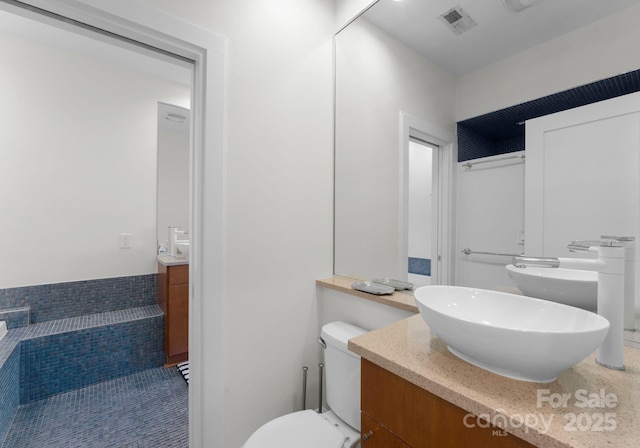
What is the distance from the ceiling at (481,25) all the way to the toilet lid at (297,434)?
1590mm

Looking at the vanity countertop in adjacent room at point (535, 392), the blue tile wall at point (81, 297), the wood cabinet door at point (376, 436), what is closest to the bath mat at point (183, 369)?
the blue tile wall at point (81, 297)

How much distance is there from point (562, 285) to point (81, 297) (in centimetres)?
313

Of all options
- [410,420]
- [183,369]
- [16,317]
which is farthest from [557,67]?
[16,317]

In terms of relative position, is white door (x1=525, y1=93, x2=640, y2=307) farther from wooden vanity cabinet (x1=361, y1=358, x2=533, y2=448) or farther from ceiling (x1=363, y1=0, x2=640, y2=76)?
wooden vanity cabinet (x1=361, y1=358, x2=533, y2=448)

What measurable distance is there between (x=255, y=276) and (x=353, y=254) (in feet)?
1.95

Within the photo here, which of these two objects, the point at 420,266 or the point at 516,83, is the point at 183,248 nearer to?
the point at 420,266

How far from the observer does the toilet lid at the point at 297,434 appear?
1.06 meters

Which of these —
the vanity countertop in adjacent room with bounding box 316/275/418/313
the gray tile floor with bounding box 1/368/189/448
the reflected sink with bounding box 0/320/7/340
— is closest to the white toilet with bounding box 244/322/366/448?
the vanity countertop in adjacent room with bounding box 316/275/418/313

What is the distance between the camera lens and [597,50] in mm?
890

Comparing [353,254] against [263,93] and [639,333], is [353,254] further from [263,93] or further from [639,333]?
[639,333]

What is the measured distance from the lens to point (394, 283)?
1.45m

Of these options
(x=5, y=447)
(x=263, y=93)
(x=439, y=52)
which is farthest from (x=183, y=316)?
(x=439, y=52)

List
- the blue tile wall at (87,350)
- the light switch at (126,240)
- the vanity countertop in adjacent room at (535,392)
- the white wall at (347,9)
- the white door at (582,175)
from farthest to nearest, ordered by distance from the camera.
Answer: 1. the light switch at (126,240)
2. the blue tile wall at (87,350)
3. the white wall at (347,9)
4. the white door at (582,175)
5. the vanity countertop in adjacent room at (535,392)

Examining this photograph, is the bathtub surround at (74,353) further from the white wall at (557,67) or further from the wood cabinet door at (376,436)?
the white wall at (557,67)
